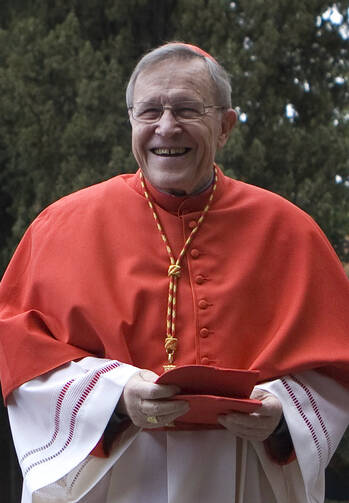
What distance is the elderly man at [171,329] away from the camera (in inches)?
124

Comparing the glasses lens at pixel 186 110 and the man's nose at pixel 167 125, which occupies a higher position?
the glasses lens at pixel 186 110

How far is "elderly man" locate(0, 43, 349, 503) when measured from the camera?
316cm

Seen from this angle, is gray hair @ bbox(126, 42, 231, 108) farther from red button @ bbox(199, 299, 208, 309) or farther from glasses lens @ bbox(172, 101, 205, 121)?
red button @ bbox(199, 299, 208, 309)

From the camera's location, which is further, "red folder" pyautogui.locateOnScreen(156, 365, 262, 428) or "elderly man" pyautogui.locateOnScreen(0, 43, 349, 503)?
"elderly man" pyautogui.locateOnScreen(0, 43, 349, 503)

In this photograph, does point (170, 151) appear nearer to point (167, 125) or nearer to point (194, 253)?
point (167, 125)

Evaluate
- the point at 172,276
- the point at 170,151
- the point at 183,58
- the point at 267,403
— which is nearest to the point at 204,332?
the point at 172,276

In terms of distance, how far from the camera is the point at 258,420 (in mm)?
3004

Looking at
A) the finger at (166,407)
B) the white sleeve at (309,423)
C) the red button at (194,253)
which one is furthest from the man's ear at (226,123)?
the finger at (166,407)

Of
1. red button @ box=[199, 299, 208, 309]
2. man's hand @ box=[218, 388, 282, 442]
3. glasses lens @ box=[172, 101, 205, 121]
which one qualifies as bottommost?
man's hand @ box=[218, 388, 282, 442]

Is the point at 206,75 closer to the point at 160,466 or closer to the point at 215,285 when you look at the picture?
the point at 215,285

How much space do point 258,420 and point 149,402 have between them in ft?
1.13

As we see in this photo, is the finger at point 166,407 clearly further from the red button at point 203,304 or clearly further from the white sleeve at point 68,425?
the red button at point 203,304

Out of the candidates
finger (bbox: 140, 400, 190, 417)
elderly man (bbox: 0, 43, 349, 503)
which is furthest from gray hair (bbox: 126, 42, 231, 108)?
finger (bbox: 140, 400, 190, 417)

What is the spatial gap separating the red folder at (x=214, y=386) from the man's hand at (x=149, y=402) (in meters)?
0.02
